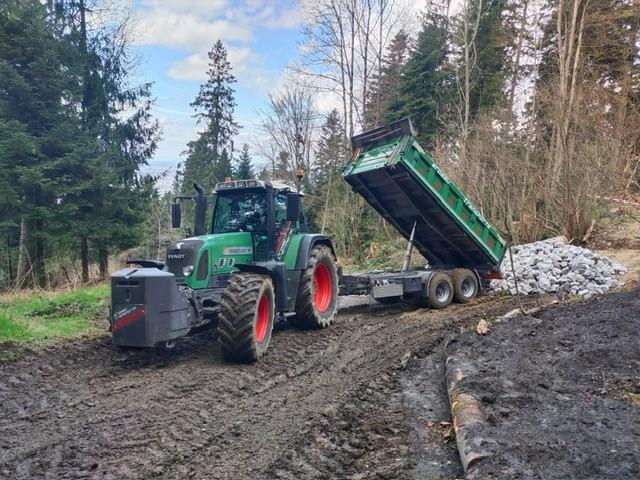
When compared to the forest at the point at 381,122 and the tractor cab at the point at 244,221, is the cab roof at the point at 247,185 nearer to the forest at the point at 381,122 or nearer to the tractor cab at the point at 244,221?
the tractor cab at the point at 244,221

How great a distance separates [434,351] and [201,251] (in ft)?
10.3

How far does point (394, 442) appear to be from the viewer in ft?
12.3

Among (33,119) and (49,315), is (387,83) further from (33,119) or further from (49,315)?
(49,315)

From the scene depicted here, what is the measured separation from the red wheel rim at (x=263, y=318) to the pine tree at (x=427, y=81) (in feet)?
59.9

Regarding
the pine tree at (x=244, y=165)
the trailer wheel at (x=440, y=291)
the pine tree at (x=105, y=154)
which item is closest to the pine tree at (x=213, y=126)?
the pine tree at (x=244, y=165)

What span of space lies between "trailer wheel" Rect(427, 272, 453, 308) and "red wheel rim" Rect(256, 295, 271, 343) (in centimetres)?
366

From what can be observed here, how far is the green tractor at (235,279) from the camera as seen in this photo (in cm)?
529

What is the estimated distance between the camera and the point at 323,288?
810 centimetres

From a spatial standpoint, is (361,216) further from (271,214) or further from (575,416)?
(575,416)

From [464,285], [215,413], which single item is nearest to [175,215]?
[215,413]

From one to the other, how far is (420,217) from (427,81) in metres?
16.0

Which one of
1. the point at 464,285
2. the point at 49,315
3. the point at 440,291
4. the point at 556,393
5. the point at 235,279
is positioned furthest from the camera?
the point at 464,285

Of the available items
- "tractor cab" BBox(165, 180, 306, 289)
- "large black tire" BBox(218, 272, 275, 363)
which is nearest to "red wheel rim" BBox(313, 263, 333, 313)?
"tractor cab" BBox(165, 180, 306, 289)

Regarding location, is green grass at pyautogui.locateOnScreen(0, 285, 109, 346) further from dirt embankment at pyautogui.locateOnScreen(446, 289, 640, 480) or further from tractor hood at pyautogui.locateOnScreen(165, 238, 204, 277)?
dirt embankment at pyautogui.locateOnScreen(446, 289, 640, 480)
